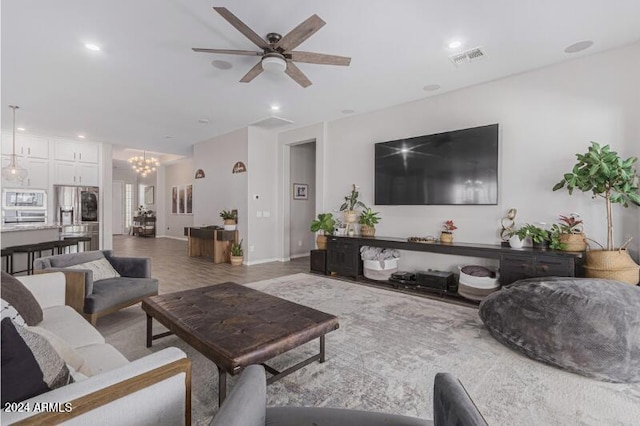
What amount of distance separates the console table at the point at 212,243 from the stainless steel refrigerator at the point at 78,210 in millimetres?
2376

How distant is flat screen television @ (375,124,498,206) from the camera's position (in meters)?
4.06

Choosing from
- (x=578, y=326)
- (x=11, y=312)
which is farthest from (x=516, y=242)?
(x=11, y=312)

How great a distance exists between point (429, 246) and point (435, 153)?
4.65 feet

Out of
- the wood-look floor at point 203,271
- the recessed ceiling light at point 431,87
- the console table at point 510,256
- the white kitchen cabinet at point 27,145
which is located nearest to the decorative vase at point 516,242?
the console table at point 510,256

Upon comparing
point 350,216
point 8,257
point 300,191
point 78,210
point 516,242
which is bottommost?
point 8,257

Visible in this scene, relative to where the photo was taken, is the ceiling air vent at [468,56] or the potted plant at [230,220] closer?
the ceiling air vent at [468,56]

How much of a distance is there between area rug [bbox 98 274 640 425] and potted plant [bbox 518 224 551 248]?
126 cm

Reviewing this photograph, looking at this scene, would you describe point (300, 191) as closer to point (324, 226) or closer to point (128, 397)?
point (324, 226)

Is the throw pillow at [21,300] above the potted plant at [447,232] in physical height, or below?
below

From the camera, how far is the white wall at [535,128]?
131 inches

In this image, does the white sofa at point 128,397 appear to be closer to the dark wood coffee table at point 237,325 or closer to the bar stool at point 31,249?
the dark wood coffee table at point 237,325

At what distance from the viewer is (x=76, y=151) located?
24.4ft

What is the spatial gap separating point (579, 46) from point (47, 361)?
16.1 feet

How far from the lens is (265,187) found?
686 cm
